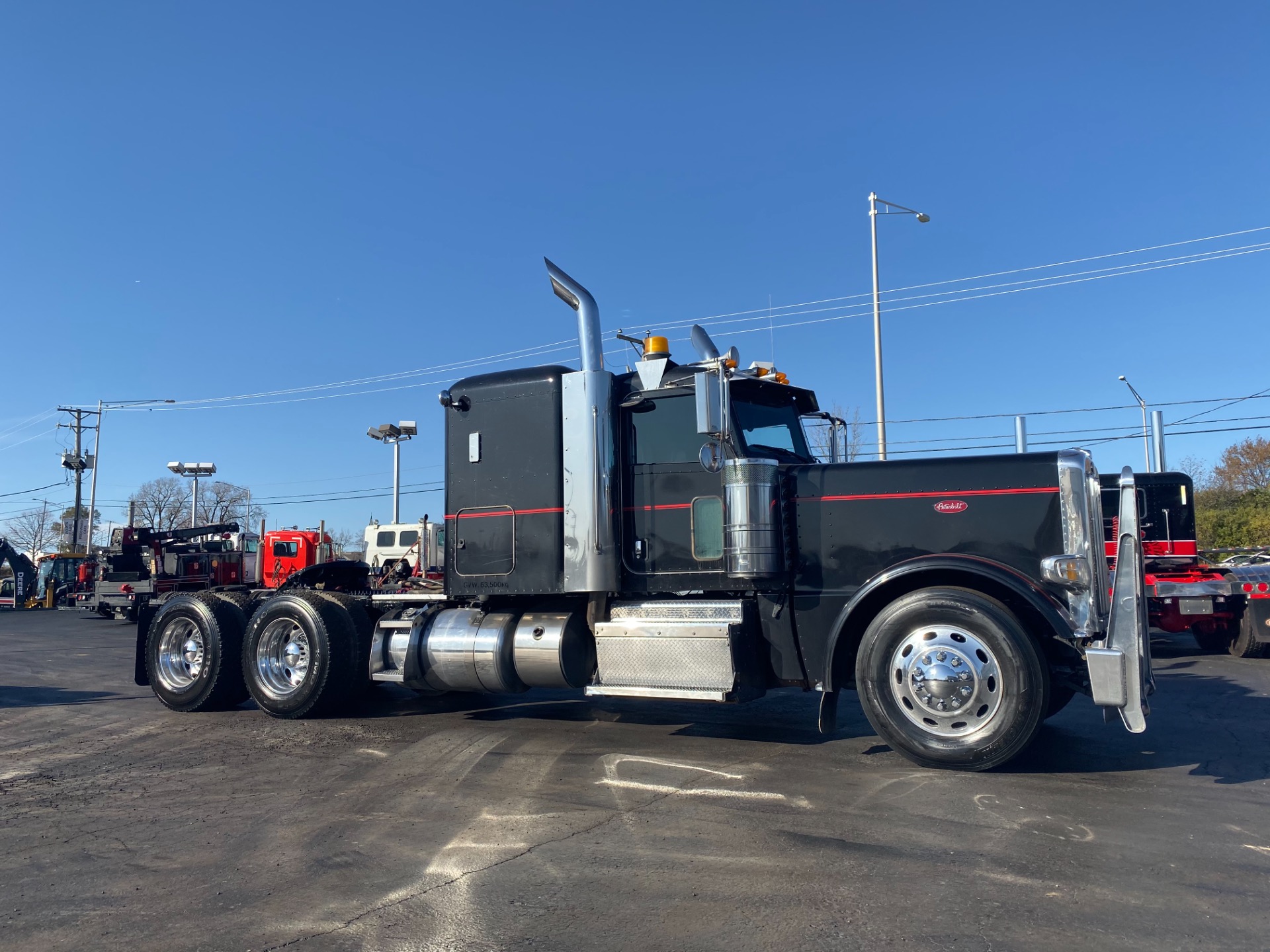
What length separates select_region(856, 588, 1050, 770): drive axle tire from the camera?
18.6 ft

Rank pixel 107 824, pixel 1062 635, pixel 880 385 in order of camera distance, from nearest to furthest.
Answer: pixel 107 824 < pixel 1062 635 < pixel 880 385

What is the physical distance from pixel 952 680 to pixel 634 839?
239cm

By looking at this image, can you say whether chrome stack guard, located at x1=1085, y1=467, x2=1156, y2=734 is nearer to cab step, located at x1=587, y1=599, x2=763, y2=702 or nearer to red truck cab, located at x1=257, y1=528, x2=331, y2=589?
cab step, located at x1=587, y1=599, x2=763, y2=702

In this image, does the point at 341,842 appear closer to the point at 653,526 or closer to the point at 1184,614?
the point at 653,526

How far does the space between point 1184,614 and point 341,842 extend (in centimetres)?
1189

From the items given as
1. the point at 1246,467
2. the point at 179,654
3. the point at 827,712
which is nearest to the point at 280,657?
the point at 179,654

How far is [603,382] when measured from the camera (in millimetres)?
7488

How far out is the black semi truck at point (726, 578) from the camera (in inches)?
230

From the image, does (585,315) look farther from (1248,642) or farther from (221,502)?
(221,502)

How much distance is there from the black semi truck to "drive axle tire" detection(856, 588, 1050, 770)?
0.01 metres

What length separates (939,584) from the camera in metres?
6.27

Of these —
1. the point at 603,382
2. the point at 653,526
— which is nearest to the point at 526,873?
the point at 653,526

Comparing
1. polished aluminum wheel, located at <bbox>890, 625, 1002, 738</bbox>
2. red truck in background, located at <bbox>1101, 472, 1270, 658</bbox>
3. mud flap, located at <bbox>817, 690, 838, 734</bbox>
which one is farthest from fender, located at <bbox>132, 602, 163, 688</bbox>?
red truck in background, located at <bbox>1101, 472, 1270, 658</bbox>

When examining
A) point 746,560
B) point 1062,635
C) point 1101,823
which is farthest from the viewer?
point 746,560
